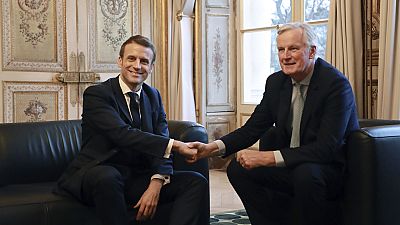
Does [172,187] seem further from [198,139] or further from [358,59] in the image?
[358,59]

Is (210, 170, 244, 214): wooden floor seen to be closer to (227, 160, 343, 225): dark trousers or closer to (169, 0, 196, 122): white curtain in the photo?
(169, 0, 196, 122): white curtain

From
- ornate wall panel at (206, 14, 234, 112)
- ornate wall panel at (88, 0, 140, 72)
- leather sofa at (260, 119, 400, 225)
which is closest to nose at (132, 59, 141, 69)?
leather sofa at (260, 119, 400, 225)

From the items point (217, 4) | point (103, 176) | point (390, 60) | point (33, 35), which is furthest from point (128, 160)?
point (217, 4)

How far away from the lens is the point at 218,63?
5.88 m

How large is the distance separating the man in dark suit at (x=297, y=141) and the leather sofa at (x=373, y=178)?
8cm

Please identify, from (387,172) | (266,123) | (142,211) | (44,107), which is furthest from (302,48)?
(44,107)

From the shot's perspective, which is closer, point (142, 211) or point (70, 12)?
point (142, 211)

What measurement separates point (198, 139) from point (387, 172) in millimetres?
1040

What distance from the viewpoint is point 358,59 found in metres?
4.07

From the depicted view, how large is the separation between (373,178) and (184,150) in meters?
0.85

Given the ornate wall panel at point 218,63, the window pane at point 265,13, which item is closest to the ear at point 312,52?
the window pane at point 265,13

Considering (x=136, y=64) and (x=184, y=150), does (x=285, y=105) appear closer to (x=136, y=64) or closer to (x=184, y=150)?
(x=184, y=150)

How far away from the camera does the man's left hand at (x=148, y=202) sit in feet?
7.84

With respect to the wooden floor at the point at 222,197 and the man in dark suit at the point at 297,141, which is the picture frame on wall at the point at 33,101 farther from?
the man in dark suit at the point at 297,141
